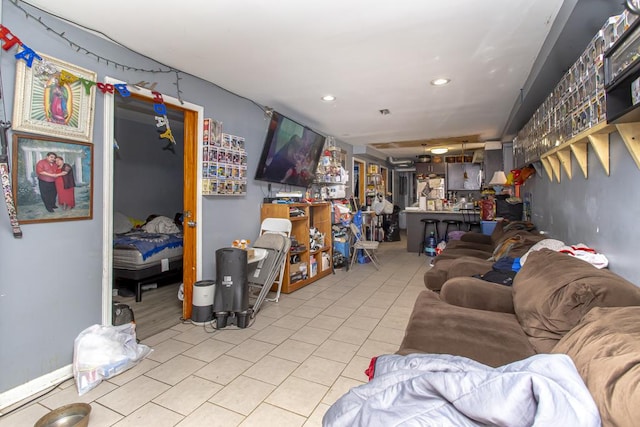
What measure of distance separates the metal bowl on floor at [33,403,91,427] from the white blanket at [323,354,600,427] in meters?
1.61

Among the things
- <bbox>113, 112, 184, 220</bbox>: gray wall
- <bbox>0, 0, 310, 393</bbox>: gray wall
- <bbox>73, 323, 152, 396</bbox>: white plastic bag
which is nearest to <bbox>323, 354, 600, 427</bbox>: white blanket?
<bbox>73, 323, 152, 396</bbox>: white plastic bag

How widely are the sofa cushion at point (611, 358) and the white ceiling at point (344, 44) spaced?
176cm

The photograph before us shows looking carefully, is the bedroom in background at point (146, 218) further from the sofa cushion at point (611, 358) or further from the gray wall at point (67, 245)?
the sofa cushion at point (611, 358)

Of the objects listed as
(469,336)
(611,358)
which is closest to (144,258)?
(469,336)

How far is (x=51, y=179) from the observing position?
215cm

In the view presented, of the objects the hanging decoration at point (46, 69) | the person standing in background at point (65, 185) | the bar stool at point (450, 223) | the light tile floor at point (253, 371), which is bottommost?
the light tile floor at point (253, 371)

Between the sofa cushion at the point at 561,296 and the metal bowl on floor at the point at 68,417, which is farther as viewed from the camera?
the metal bowl on floor at the point at 68,417

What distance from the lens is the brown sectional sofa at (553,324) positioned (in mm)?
866

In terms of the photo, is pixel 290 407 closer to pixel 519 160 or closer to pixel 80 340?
pixel 80 340

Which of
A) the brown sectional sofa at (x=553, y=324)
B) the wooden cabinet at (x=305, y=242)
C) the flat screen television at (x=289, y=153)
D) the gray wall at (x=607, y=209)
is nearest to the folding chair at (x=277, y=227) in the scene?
the wooden cabinet at (x=305, y=242)

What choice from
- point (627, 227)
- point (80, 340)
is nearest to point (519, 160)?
point (627, 227)

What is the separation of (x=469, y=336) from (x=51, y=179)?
109 inches

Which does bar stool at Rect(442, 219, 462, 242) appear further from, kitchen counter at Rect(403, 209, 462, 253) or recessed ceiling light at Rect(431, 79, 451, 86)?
recessed ceiling light at Rect(431, 79, 451, 86)

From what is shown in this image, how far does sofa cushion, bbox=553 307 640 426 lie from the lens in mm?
776
